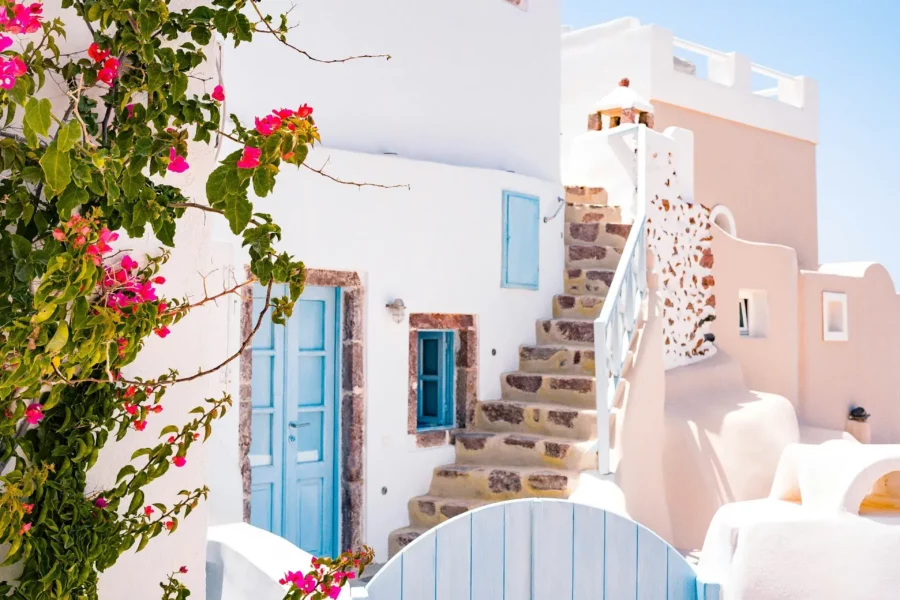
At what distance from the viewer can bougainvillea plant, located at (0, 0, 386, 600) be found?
5.81 ft

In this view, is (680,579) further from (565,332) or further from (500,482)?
(565,332)

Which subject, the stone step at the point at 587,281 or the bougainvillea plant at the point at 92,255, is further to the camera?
the stone step at the point at 587,281

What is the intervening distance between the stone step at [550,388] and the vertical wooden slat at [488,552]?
4.63 m

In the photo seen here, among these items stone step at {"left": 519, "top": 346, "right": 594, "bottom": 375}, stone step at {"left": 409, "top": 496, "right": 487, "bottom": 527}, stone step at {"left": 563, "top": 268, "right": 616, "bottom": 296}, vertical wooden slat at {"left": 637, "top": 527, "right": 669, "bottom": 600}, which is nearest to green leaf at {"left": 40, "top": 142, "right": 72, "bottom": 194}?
vertical wooden slat at {"left": 637, "top": 527, "right": 669, "bottom": 600}

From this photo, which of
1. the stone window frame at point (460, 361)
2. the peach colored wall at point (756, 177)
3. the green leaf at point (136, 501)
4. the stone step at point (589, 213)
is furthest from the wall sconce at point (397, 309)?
the peach colored wall at point (756, 177)

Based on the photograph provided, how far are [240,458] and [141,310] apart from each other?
184 inches

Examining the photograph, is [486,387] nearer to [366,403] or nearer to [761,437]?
[366,403]

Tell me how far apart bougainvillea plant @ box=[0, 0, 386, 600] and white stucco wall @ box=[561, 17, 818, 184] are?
1009 cm

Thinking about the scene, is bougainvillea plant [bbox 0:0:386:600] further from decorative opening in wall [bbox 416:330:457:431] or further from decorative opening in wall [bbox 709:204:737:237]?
decorative opening in wall [bbox 709:204:737:237]

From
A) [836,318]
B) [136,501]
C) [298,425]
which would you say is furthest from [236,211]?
[836,318]

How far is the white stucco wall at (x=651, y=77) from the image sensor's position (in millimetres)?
12656

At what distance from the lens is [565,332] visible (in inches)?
346

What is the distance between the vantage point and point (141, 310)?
1.99 m

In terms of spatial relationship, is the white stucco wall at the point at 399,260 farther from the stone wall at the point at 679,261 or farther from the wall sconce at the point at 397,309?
the stone wall at the point at 679,261
